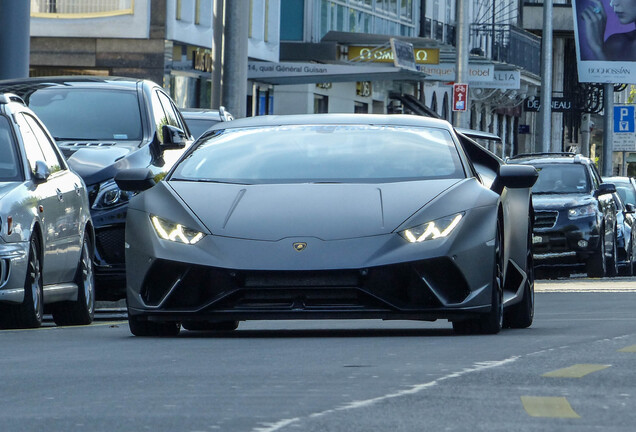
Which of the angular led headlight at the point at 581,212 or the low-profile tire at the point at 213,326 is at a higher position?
the angular led headlight at the point at 581,212

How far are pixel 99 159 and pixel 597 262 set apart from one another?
41.4ft

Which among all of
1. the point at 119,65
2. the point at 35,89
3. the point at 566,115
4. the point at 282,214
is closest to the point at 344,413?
the point at 282,214

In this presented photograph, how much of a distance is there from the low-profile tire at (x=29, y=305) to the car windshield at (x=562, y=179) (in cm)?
1533

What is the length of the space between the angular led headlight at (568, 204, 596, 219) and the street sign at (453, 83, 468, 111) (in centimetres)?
1758

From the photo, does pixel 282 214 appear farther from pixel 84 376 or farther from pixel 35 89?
pixel 35 89

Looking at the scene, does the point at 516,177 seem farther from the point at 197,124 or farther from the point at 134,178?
the point at 197,124

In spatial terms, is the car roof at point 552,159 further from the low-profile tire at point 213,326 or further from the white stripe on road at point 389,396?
the white stripe on road at point 389,396

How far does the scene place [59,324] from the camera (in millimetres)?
13664

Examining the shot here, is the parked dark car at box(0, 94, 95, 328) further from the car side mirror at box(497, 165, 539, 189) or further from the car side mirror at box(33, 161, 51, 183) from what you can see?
the car side mirror at box(497, 165, 539, 189)

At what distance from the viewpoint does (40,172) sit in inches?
504

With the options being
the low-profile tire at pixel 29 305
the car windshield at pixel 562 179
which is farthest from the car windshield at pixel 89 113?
the car windshield at pixel 562 179

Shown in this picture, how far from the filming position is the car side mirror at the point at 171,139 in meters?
15.7

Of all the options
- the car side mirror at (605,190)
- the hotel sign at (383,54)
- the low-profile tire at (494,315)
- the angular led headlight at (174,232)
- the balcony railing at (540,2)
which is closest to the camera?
the angular led headlight at (174,232)

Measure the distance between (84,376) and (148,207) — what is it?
2.55m
